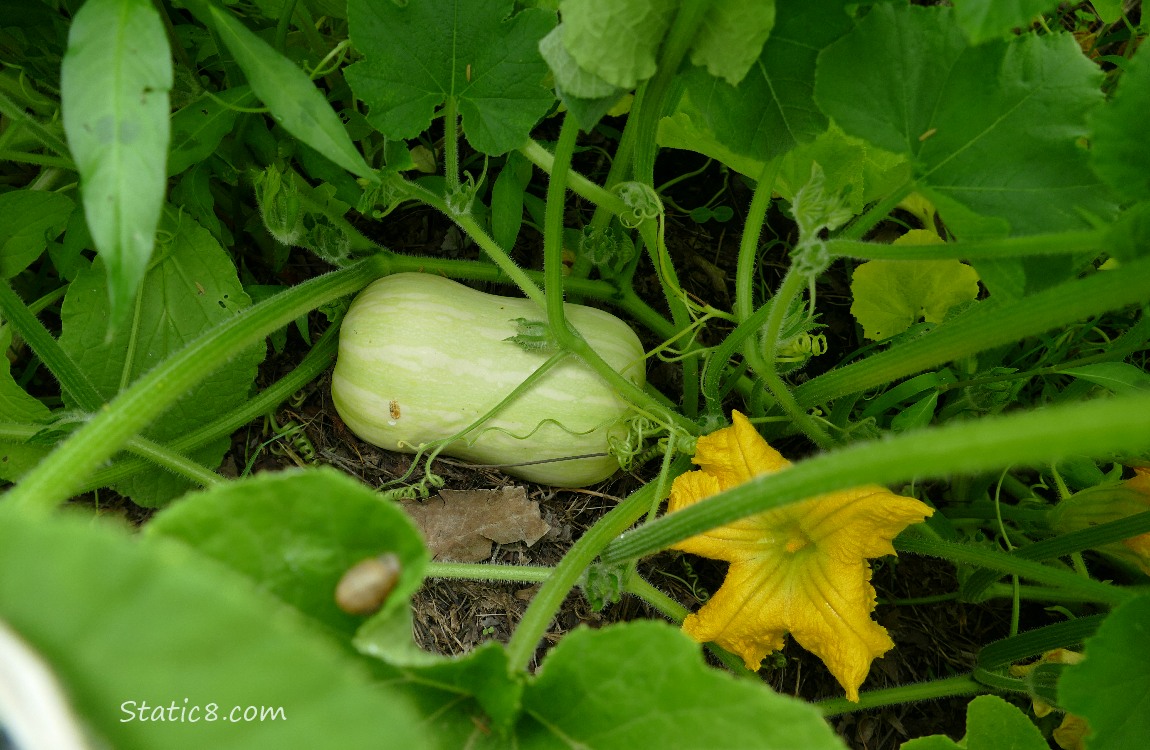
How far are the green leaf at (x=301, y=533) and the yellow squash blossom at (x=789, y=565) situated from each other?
62cm

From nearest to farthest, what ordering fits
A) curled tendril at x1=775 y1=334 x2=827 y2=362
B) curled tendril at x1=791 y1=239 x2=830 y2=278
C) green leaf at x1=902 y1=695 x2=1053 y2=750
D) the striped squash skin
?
curled tendril at x1=791 y1=239 x2=830 y2=278, green leaf at x1=902 y1=695 x2=1053 y2=750, curled tendril at x1=775 y1=334 x2=827 y2=362, the striped squash skin

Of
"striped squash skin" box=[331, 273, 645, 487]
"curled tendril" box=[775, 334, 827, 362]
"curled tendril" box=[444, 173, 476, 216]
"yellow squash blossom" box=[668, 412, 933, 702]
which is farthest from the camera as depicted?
"striped squash skin" box=[331, 273, 645, 487]

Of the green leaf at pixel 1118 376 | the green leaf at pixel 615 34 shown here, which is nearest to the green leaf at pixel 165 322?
the green leaf at pixel 615 34

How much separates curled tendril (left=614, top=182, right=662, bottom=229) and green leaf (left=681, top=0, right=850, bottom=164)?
0.17 metres

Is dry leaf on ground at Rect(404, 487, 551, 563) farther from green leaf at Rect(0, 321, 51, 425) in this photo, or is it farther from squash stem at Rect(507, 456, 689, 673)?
green leaf at Rect(0, 321, 51, 425)

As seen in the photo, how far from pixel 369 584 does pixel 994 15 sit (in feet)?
2.55

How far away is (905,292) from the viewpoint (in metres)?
1.60

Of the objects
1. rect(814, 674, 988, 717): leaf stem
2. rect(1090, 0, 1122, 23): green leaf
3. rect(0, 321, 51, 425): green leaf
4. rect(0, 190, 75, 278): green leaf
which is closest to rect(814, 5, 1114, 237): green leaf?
rect(1090, 0, 1122, 23): green leaf

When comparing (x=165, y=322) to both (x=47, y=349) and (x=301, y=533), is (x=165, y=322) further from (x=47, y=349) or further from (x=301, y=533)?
(x=301, y=533)

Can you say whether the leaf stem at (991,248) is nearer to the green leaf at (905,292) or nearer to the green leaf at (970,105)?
the green leaf at (970,105)

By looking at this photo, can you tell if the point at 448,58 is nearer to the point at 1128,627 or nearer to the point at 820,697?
the point at 1128,627

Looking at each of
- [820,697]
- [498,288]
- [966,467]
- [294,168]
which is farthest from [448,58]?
[820,697]

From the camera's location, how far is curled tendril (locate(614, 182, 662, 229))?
1.29 m

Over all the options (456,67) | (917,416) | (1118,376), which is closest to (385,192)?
(456,67)
